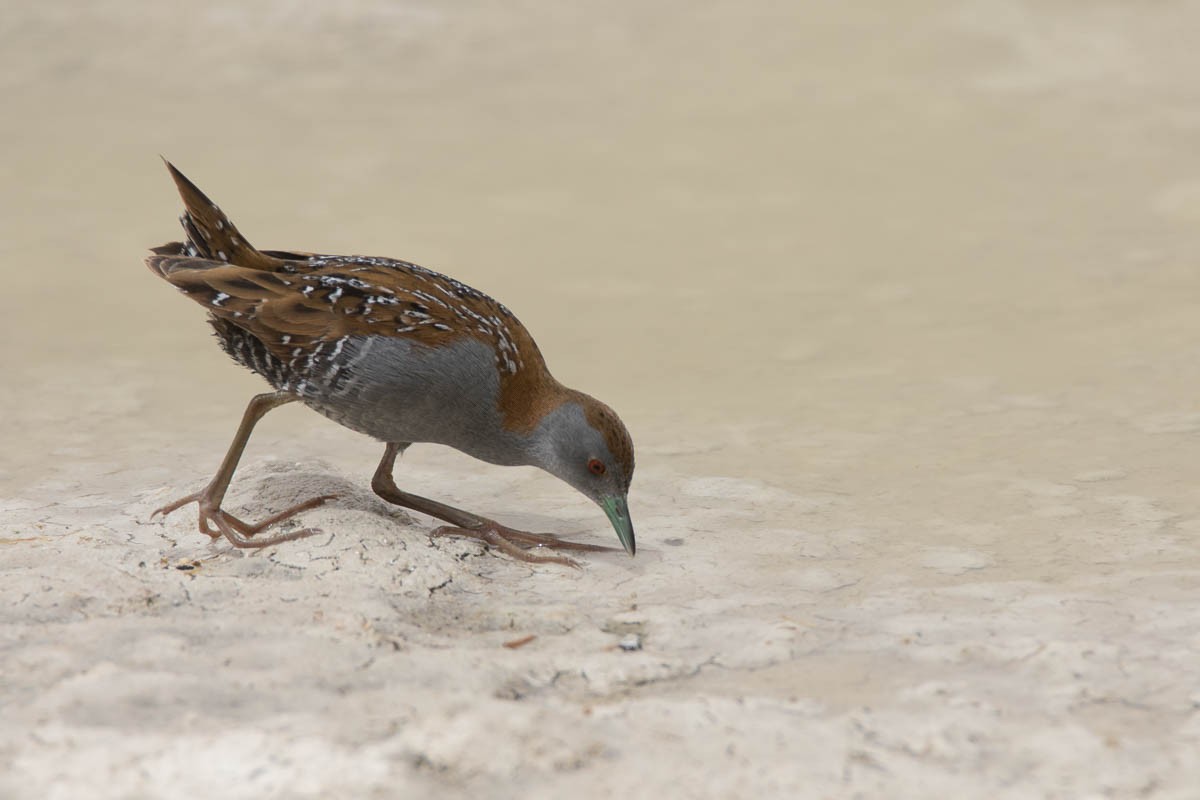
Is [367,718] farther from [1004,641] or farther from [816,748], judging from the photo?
[1004,641]

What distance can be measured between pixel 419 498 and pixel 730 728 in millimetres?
2727

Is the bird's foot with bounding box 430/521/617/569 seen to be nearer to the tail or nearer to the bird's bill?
the bird's bill

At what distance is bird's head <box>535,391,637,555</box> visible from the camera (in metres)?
5.95

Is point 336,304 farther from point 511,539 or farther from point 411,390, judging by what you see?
point 511,539

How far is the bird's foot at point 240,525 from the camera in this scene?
5.79 meters

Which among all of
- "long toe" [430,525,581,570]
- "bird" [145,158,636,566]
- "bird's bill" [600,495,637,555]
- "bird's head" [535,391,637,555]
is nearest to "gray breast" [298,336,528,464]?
"bird" [145,158,636,566]

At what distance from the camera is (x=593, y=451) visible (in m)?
5.95

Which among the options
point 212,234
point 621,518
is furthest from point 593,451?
point 212,234

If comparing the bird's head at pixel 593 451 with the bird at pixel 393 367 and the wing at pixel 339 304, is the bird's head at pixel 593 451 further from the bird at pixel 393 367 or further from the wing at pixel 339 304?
the wing at pixel 339 304

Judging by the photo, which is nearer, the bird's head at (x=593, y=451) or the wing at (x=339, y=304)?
the wing at (x=339, y=304)

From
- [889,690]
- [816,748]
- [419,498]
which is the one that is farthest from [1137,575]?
[419,498]

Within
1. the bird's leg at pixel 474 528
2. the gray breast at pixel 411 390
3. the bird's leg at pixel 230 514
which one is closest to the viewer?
the gray breast at pixel 411 390

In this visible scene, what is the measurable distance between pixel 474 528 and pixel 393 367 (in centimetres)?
95

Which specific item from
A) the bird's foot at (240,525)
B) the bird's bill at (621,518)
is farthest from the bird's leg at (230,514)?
the bird's bill at (621,518)
